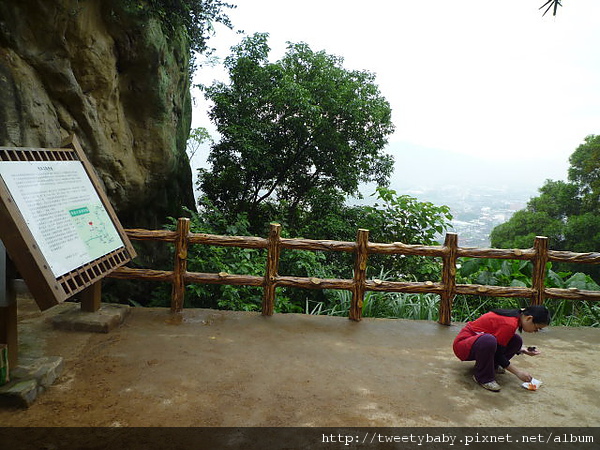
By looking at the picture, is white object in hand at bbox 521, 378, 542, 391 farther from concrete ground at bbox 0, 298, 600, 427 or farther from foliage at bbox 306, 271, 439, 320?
foliage at bbox 306, 271, 439, 320

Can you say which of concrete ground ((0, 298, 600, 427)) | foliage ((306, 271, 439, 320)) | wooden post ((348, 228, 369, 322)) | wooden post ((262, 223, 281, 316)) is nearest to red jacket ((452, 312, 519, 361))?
concrete ground ((0, 298, 600, 427))

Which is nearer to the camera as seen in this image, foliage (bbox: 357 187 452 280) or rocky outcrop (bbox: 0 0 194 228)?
rocky outcrop (bbox: 0 0 194 228)

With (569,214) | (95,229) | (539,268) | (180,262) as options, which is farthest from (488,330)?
(569,214)

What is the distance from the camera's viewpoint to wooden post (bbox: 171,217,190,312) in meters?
4.02

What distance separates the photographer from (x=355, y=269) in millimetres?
4145

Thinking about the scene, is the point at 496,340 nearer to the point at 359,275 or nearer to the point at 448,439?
the point at 448,439

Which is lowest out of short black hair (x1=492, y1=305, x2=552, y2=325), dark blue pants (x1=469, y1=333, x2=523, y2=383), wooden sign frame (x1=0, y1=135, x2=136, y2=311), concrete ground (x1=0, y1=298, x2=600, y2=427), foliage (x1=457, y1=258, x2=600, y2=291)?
concrete ground (x1=0, y1=298, x2=600, y2=427)

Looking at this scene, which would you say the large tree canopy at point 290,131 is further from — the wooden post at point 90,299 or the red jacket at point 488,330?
the red jacket at point 488,330

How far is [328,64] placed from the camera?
30.5 ft

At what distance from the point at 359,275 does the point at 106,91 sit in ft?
13.8

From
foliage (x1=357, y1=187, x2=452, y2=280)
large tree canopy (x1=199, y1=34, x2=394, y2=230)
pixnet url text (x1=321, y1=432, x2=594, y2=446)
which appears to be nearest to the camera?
pixnet url text (x1=321, y1=432, x2=594, y2=446)

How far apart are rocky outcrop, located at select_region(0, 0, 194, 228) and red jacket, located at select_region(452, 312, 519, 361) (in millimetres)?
4505

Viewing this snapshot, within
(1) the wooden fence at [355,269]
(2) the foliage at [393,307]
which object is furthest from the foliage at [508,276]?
(1) the wooden fence at [355,269]

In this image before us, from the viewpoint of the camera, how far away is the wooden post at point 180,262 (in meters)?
4.02
